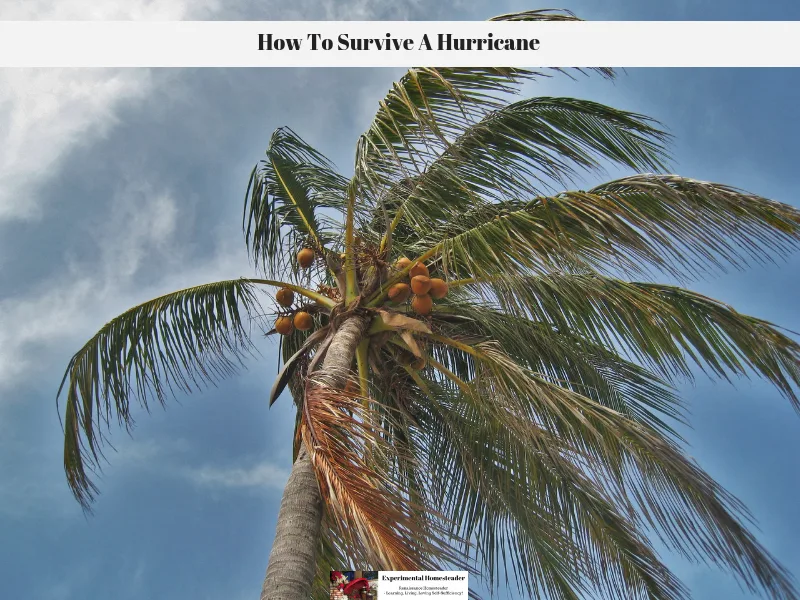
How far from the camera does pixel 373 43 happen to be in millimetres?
4469

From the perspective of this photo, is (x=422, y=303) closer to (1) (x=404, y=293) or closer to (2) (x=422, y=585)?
(1) (x=404, y=293)

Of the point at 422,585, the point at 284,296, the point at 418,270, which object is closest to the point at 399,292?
the point at 418,270

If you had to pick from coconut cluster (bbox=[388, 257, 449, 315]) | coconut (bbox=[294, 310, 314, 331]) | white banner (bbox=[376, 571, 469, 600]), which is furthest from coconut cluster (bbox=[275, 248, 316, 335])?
white banner (bbox=[376, 571, 469, 600])

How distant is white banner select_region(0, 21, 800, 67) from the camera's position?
448cm

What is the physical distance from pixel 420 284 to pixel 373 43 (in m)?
1.43

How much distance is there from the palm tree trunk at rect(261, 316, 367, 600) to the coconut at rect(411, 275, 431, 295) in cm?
81

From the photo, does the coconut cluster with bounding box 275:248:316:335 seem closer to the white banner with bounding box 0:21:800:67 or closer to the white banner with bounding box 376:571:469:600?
the white banner with bounding box 0:21:800:67

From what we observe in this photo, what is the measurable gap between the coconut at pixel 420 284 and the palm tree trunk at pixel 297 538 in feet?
2.66

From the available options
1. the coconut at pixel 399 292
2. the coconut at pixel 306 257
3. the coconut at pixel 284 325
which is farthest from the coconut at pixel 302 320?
the coconut at pixel 399 292

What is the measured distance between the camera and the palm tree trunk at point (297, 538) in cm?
327

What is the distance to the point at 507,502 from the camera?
4848 mm

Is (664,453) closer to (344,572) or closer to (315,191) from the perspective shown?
(344,572)

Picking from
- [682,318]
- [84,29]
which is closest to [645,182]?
[682,318]

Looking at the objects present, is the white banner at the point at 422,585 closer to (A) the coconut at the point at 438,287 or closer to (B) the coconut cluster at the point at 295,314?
(A) the coconut at the point at 438,287
